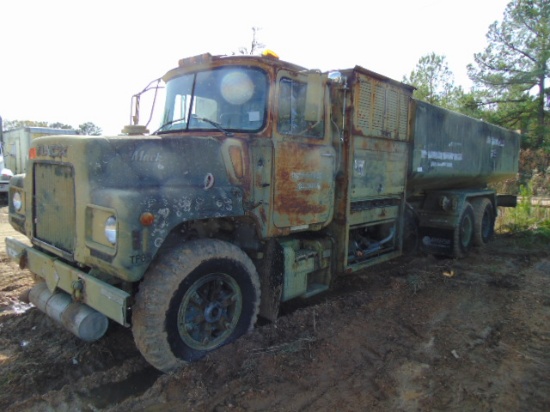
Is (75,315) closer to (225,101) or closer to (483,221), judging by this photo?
(225,101)

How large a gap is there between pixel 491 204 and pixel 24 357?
9567mm

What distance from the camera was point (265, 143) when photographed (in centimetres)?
412

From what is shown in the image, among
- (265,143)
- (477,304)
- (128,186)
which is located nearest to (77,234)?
(128,186)

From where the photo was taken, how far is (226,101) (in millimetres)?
4242

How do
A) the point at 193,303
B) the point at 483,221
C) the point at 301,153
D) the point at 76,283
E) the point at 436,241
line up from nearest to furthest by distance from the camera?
the point at 76,283 < the point at 193,303 < the point at 301,153 < the point at 436,241 < the point at 483,221

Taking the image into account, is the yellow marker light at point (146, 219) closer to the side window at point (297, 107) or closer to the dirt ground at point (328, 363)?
the dirt ground at point (328, 363)

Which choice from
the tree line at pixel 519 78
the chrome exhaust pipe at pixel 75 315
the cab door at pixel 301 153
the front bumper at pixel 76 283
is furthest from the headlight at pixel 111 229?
the tree line at pixel 519 78

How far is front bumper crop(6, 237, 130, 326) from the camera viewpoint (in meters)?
3.10

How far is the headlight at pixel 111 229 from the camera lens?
306cm

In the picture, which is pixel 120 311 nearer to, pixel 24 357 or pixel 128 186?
pixel 128 186

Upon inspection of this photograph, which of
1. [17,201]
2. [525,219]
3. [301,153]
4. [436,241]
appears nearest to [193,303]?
[301,153]

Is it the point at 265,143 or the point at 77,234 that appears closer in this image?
the point at 77,234

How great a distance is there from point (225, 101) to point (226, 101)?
1 centimetres

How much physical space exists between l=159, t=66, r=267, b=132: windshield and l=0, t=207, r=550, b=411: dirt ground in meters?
2.17
